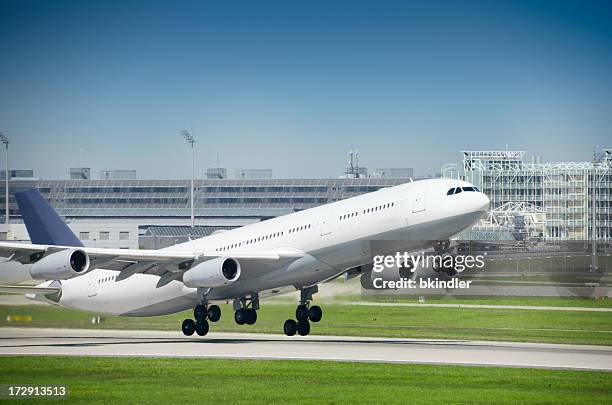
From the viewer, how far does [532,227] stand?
617 ft

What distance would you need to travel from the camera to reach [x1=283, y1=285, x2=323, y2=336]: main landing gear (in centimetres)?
5788

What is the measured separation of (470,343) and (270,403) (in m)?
23.9

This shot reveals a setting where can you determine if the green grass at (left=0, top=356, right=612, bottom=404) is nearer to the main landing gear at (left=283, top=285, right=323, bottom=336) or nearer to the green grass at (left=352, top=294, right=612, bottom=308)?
the main landing gear at (left=283, top=285, right=323, bottom=336)

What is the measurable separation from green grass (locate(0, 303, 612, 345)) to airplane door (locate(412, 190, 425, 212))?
1082 cm

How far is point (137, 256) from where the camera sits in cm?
5462

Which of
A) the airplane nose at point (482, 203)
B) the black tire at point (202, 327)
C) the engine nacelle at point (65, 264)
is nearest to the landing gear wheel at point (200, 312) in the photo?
the black tire at point (202, 327)

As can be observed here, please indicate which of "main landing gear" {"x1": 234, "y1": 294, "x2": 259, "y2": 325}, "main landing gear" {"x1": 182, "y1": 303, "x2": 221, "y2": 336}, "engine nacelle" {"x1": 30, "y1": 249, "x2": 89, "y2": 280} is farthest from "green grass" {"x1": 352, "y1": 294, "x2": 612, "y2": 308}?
"engine nacelle" {"x1": 30, "y1": 249, "x2": 89, "y2": 280}

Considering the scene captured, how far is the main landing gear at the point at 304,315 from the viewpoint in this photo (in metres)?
57.9

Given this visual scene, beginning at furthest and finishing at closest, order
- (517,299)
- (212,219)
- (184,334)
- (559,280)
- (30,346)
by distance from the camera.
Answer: (212,219) < (559,280) < (517,299) < (184,334) < (30,346)

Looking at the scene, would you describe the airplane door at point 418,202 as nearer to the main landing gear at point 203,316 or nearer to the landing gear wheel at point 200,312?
the main landing gear at point 203,316

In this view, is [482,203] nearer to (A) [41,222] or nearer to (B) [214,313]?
(B) [214,313]

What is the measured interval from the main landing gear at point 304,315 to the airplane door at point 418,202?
9.38 meters

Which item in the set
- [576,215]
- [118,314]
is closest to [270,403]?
[118,314]

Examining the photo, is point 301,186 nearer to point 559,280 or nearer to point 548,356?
point 559,280
